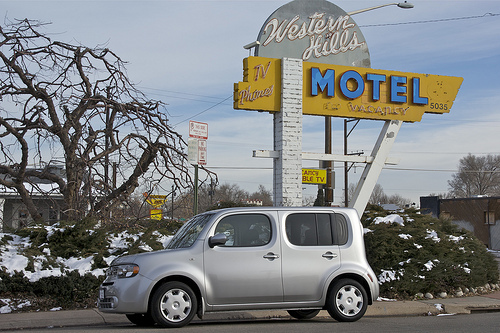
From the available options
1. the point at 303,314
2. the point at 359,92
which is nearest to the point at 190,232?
the point at 303,314

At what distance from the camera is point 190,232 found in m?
9.04

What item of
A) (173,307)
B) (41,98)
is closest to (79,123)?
(41,98)

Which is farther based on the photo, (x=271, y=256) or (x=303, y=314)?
(x=303, y=314)

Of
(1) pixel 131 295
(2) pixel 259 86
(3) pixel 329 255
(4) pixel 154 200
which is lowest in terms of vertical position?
(1) pixel 131 295

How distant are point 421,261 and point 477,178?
303 feet

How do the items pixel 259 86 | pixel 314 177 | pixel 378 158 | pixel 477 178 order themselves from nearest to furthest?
pixel 259 86 → pixel 378 158 → pixel 314 177 → pixel 477 178

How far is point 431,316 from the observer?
10.7m

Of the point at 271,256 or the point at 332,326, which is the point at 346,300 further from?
the point at 271,256

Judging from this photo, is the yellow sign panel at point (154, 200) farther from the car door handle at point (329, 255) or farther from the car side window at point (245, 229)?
the car door handle at point (329, 255)

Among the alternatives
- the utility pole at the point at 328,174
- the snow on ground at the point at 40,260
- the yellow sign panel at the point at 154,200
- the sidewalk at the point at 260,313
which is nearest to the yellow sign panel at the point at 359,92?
the yellow sign panel at the point at 154,200

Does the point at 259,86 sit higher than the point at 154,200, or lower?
higher

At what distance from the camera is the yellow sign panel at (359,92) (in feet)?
50.0

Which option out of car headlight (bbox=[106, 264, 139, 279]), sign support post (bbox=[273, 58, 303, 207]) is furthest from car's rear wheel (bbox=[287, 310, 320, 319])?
sign support post (bbox=[273, 58, 303, 207])

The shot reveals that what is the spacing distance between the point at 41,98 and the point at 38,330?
662cm
